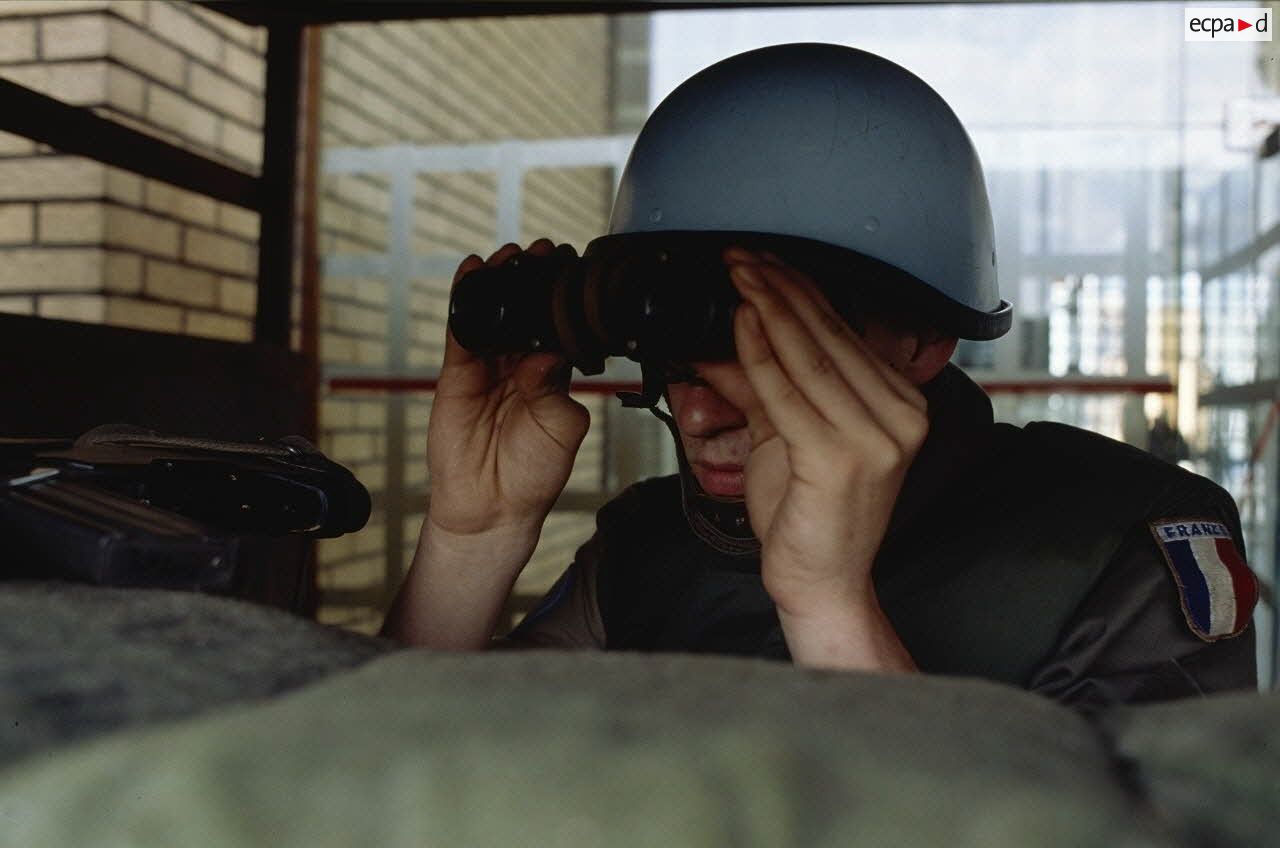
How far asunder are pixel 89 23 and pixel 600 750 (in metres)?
2.71

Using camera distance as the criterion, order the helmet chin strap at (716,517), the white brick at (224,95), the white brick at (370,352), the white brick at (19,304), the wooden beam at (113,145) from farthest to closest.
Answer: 1. the white brick at (370,352)
2. the white brick at (224,95)
3. the white brick at (19,304)
4. the wooden beam at (113,145)
5. the helmet chin strap at (716,517)

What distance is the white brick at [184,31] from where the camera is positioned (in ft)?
8.91

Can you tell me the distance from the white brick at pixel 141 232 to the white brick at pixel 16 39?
0.38m

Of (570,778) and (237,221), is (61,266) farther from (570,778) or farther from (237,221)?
(570,778)

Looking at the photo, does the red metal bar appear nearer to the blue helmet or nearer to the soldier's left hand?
the blue helmet

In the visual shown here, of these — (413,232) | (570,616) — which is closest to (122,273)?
(413,232)

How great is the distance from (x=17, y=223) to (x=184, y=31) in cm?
62

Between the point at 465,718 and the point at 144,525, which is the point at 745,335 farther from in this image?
the point at 465,718

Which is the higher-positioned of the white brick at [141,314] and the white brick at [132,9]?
the white brick at [132,9]

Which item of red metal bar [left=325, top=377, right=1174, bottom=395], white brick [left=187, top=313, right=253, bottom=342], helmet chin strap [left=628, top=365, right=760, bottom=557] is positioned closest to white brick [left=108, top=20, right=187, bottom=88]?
white brick [left=187, top=313, right=253, bottom=342]

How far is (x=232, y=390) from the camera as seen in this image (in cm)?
192

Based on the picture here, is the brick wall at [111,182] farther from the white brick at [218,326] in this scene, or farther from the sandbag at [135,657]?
the sandbag at [135,657]

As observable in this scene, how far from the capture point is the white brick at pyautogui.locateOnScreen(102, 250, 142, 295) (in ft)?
8.43

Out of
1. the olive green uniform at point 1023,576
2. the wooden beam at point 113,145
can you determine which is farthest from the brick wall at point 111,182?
the olive green uniform at point 1023,576
